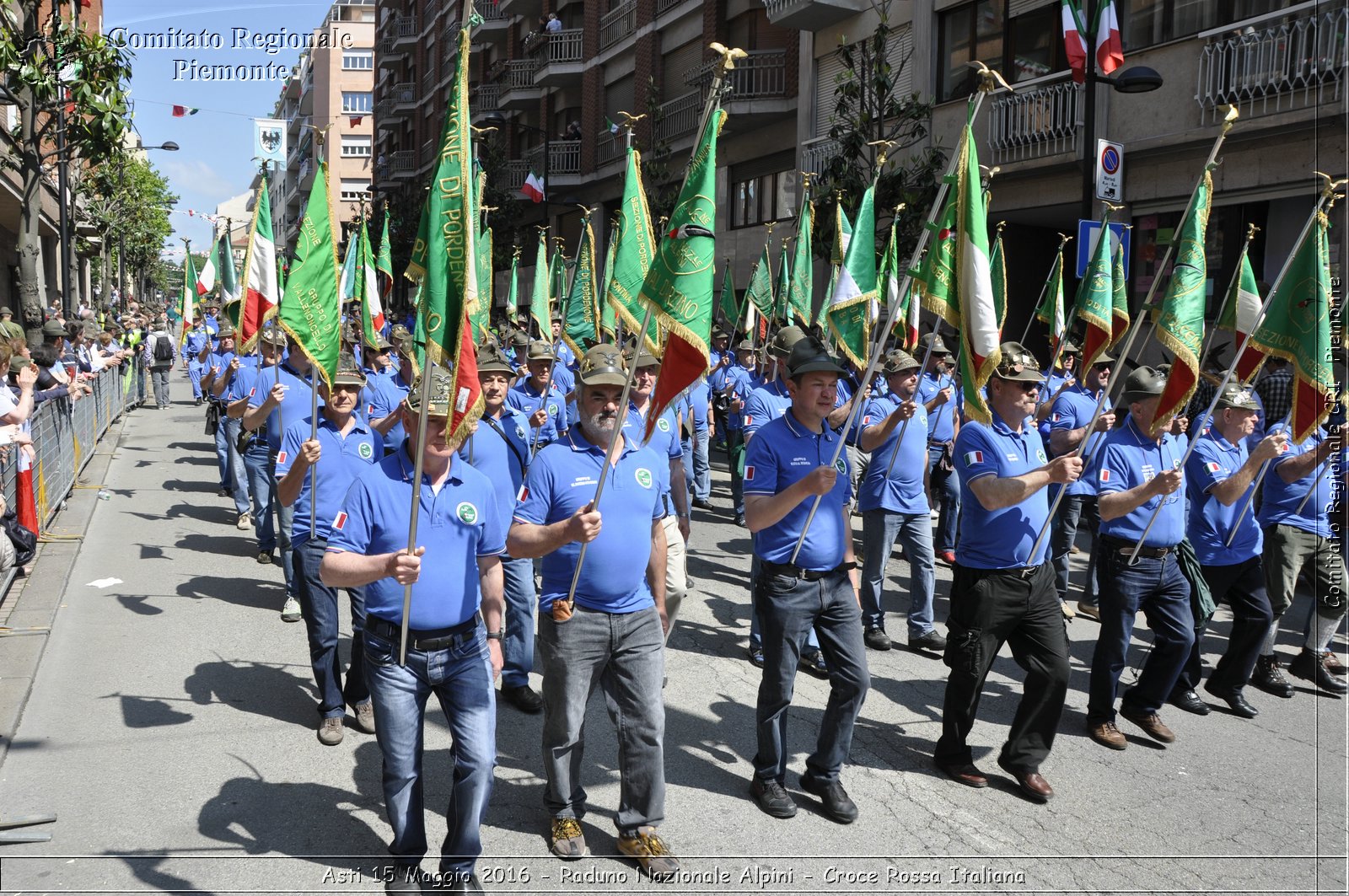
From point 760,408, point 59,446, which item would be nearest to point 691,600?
point 760,408

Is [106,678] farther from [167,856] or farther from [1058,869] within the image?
[1058,869]

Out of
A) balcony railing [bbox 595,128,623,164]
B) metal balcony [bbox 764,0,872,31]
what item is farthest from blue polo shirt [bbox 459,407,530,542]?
balcony railing [bbox 595,128,623,164]

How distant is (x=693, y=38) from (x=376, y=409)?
21.5m

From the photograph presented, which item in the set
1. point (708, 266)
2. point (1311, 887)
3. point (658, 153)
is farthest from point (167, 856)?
point (658, 153)

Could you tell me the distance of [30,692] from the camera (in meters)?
6.35

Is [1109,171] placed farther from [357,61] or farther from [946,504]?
[357,61]

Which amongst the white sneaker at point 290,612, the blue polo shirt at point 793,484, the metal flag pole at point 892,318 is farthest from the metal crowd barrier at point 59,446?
the metal flag pole at point 892,318

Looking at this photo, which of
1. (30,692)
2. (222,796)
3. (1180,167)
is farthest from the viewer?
(1180,167)

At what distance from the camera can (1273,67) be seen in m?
13.3

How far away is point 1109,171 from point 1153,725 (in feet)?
29.1

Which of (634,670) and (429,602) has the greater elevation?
(429,602)

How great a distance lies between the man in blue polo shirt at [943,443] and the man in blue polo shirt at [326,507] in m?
5.13

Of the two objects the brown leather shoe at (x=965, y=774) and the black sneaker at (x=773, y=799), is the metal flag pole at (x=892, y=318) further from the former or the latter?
the brown leather shoe at (x=965, y=774)

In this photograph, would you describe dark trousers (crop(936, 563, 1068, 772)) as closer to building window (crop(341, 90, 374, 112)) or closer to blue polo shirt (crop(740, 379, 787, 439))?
blue polo shirt (crop(740, 379, 787, 439))
